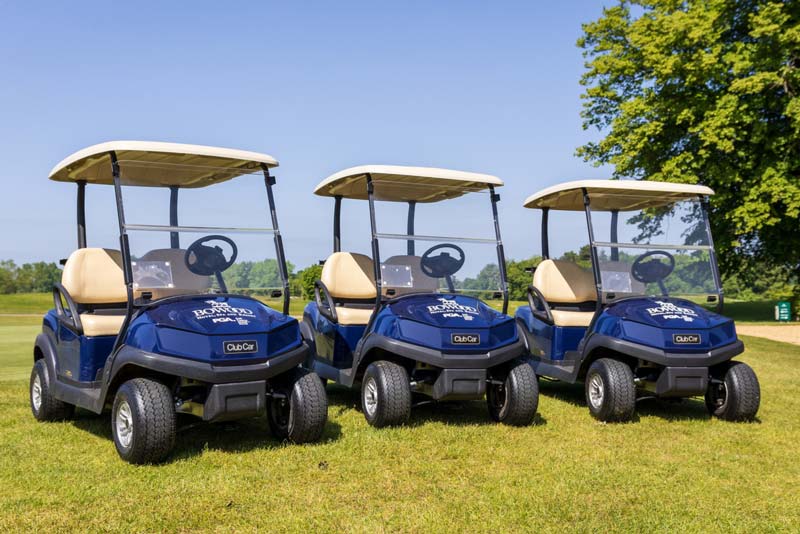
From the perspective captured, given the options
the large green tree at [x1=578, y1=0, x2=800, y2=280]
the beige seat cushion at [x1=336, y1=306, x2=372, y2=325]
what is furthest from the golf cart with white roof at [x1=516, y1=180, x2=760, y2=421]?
the large green tree at [x1=578, y1=0, x2=800, y2=280]

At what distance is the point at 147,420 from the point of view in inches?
175

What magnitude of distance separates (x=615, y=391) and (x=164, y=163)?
12.5 feet

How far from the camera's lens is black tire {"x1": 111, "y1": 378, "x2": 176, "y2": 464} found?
14.6 feet

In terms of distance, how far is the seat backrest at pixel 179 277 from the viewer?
5406 mm

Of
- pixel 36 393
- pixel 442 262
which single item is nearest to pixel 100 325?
pixel 36 393

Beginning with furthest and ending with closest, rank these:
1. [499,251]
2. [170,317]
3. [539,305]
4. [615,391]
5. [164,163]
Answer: [539,305]
[499,251]
[615,391]
[164,163]
[170,317]

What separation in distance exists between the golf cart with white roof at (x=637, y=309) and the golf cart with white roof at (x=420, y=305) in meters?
0.79

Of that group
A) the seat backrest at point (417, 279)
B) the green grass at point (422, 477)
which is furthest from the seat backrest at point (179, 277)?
the seat backrest at point (417, 279)

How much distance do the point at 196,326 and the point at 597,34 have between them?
22.1 metres

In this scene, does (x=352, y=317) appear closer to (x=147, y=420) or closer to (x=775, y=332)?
(x=147, y=420)

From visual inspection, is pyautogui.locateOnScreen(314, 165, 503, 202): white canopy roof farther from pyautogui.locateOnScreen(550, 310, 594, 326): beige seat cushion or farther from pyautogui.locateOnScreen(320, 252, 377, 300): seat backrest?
pyautogui.locateOnScreen(550, 310, 594, 326): beige seat cushion

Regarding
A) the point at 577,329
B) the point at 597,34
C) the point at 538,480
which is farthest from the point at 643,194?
the point at 597,34

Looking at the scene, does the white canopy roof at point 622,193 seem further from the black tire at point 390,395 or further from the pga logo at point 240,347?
the pga logo at point 240,347

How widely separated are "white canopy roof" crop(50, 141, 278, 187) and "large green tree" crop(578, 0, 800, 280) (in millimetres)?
16373
